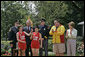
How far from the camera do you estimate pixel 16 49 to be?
910 cm

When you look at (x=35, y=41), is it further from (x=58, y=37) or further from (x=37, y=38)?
(x=58, y=37)

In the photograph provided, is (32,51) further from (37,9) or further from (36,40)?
(37,9)

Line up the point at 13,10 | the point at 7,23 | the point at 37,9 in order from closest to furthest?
the point at 37,9
the point at 7,23
the point at 13,10

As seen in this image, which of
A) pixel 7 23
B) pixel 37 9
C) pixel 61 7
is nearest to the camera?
pixel 61 7

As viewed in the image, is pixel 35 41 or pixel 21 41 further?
pixel 35 41

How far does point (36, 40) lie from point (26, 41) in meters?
0.40

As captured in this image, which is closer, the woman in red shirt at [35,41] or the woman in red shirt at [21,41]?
the woman in red shirt at [21,41]

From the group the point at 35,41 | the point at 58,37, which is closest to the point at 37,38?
the point at 35,41

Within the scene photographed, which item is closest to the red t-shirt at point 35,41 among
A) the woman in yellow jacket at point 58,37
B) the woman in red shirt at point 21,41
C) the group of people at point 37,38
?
the group of people at point 37,38

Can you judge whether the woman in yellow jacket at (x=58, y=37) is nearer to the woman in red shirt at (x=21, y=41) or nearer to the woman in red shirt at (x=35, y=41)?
the woman in red shirt at (x=35, y=41)

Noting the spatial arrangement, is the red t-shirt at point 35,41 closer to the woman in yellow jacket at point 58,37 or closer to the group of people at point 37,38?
the group of people at point 37,38

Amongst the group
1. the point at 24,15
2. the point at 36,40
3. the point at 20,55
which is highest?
the point at 24,15

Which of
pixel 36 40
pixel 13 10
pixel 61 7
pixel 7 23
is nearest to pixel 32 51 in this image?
pixel 36 40


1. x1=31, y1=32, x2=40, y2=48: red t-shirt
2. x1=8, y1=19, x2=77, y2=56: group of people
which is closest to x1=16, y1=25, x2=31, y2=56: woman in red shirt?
x1=8, y1=19, x2=77, y2=56: group of people
